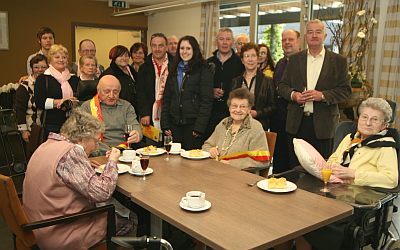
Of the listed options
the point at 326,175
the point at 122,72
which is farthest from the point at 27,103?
the point at 326,175

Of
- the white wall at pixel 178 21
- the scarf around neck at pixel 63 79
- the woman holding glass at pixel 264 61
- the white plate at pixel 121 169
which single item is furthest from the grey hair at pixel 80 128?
the white wall at pixel 178 21

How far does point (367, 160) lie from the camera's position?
7.54 ft

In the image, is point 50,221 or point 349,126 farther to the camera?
point 349,126

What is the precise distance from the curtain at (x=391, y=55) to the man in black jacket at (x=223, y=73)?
2.18m

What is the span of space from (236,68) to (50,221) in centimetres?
247

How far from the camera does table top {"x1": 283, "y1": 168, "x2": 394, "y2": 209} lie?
192cm

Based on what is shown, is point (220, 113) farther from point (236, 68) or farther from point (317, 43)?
point (317, 43)

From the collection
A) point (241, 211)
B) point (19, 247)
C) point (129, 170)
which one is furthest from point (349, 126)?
point (19, 247)

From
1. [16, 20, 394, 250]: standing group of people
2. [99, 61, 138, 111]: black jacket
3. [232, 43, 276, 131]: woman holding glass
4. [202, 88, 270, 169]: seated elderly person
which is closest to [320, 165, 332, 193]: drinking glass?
[16, 20, 394, 250]: standing group of people

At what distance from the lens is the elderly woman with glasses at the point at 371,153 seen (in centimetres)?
219

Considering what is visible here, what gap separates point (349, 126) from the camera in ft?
8.74

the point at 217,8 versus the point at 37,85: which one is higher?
the point at 217,8

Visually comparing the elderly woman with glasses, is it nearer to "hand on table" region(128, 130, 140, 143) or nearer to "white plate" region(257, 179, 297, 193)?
"white plate" region(257, 179, 297, 193)

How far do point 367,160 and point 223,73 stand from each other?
1805 millimetres
